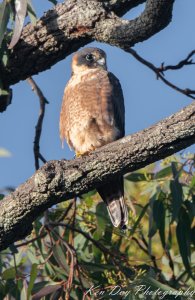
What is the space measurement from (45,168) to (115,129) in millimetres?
1340

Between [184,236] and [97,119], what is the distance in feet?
2.49

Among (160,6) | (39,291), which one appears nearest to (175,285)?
(39,291)

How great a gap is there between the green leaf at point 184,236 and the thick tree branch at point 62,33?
44.3 inches

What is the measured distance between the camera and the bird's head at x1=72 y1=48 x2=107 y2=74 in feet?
14.4

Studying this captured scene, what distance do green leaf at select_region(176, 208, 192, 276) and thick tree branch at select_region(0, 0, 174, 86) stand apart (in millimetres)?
1126

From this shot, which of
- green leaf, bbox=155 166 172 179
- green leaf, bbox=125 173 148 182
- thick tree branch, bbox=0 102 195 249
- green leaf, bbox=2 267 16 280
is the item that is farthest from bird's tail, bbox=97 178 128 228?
thick tree branch, bbox=0 102 195 249

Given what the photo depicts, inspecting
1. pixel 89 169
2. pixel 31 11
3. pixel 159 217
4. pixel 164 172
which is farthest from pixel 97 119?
pixel 89 169

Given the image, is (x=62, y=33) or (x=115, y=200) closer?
(x=62, y=33)

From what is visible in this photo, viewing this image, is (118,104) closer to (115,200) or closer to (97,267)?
(115,200)

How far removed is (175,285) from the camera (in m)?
3.73

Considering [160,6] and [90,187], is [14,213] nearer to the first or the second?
[90,187]

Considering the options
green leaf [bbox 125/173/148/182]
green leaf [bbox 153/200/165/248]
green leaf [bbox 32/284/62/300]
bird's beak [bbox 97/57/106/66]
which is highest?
bird's beak [bbox 97/57/106/66]

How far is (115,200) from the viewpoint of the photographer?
11.9 feet

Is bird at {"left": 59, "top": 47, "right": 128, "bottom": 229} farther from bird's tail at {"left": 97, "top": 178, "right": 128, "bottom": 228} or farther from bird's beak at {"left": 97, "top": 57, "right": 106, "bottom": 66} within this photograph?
bird's beak at {"left": 97, "top": 57, "right": 106, "bottom": 66}
